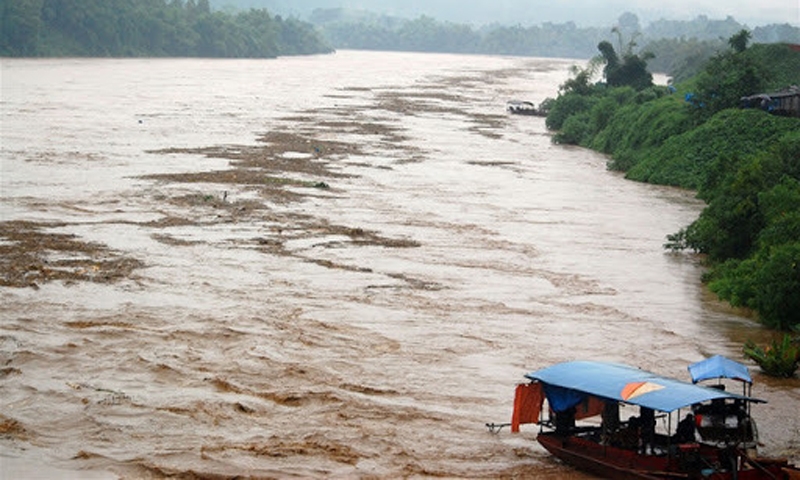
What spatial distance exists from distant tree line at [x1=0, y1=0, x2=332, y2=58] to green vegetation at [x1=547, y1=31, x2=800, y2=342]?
42448mm

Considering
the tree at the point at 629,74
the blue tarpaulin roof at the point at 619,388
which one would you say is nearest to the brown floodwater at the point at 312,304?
the blue tarpaulin roof at the point at 619,388

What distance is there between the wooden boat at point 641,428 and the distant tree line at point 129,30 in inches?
2976

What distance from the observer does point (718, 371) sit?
514 inches

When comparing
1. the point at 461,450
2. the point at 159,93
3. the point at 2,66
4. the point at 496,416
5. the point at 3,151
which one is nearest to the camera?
the point at 461,450

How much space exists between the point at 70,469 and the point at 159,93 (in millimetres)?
53022

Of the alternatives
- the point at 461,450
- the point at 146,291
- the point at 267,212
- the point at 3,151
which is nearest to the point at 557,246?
the point at 267,212

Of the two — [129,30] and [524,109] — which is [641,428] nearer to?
[524,109]

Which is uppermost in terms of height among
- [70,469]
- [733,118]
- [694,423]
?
[733,118]

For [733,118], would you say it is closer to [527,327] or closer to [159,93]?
[527,327]

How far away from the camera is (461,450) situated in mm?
13383

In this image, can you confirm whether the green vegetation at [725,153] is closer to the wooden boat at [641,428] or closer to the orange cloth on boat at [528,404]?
the wooden boat at [641,428]

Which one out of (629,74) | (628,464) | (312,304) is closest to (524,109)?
(629,74)

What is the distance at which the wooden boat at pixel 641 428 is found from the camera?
1186 cm

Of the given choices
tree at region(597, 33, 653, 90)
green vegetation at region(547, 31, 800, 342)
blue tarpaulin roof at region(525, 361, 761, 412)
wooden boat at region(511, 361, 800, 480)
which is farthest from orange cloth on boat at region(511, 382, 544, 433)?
tree at region(597, 33, 653, 90)
